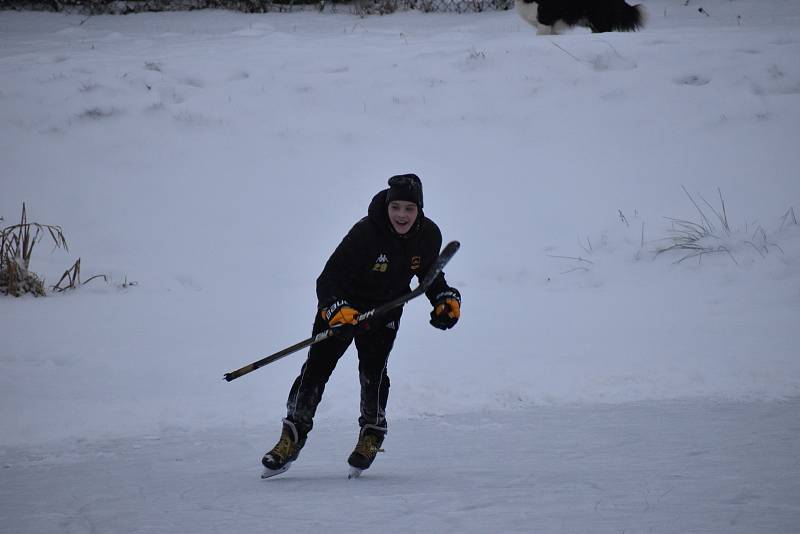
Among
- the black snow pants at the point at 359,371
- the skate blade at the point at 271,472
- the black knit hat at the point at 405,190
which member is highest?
the black knit hat at the point at 405,190

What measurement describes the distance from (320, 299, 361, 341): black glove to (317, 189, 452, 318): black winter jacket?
0.24 feet

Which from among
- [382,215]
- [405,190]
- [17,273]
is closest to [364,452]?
[382,215]

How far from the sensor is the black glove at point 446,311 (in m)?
3.60

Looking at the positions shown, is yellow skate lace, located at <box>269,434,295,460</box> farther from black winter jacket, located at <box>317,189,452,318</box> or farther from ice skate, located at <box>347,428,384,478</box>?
black winter jacket, located at <box>317,189,452,318</box>

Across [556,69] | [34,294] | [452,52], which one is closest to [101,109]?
[34,294]

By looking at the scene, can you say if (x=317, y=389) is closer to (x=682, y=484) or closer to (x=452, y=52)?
(x=682, y=484)

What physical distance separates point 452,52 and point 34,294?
6300 mm

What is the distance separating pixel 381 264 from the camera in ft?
11.9

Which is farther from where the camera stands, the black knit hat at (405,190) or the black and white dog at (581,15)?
the black and white dog at (581,15)

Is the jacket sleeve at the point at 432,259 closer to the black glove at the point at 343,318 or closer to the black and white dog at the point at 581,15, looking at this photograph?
the black glove at the point at 343,318

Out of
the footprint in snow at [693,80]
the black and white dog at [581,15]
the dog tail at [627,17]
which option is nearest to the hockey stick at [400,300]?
the footprint in snow at [693,80]

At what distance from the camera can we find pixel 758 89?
903 centimetres

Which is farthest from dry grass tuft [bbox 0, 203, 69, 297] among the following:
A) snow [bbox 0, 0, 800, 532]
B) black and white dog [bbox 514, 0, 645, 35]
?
black and white dog [bbox 514, 0, 645, 35]

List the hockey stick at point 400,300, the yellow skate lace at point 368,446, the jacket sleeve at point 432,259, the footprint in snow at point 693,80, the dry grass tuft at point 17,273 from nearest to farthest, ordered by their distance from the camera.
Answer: the hockey stick at point 400,300 < the yellow skate lace at point 368,446 < the jacket sleeve at point 432,259 < the dry grass tuft at point 17,273 < the footprint in snow at point 693,80
